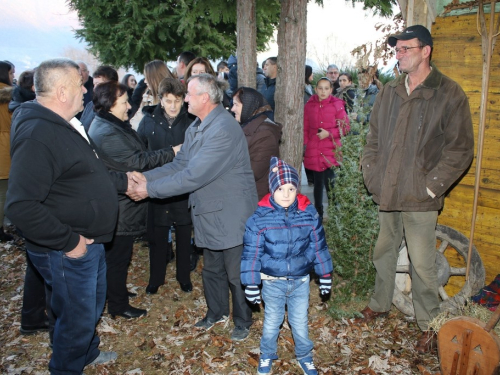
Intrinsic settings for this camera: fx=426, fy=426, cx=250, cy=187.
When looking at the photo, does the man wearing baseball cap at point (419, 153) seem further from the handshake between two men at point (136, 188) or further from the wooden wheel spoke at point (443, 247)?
the handshake between two men at point (136, 188)

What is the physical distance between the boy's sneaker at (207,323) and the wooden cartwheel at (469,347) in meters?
2.22

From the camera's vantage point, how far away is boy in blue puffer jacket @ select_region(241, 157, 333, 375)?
11.6ft

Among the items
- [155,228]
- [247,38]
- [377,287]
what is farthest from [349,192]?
[247,38]

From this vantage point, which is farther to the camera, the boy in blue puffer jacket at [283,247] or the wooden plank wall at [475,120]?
the wooden plank wall at [475,120]

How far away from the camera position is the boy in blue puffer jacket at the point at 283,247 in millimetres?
3527

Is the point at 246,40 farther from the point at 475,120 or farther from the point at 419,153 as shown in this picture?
the point at 419,153

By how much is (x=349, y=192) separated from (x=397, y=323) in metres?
1.52

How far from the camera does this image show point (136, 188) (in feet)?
14.0

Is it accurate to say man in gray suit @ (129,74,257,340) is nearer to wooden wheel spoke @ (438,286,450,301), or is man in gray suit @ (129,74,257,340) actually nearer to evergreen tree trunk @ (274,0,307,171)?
evergreen tree trunk @ (274,0,307,171)

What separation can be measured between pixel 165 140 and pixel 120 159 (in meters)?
0.84

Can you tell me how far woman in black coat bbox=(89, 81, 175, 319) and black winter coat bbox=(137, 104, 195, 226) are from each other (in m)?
0.32

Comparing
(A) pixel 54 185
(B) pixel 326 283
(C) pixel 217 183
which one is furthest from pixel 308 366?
(A) pixel 54 185

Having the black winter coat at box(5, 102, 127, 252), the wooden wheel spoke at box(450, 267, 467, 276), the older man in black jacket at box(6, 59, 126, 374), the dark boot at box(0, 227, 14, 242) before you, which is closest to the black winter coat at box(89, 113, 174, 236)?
the older man in black jacket at box(6, 59, 126, 374)

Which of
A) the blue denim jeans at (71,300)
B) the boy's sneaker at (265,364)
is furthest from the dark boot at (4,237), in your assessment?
the boy's sneaker at (265,364)
